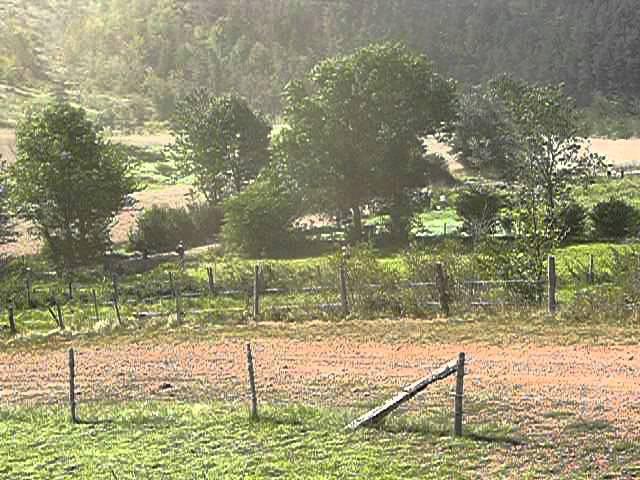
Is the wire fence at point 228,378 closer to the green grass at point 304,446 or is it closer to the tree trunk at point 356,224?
the green grass at point 304,446

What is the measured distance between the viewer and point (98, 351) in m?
22.8

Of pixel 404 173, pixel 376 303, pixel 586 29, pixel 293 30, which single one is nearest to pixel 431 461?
pixel 376 303

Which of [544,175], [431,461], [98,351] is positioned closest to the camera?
[431,461]

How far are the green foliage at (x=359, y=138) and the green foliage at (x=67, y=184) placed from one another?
31.9 ft

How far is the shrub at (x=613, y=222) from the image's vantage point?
135 ft

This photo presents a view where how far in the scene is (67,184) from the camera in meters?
43.6

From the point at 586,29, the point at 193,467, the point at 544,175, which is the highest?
the point at 586,29

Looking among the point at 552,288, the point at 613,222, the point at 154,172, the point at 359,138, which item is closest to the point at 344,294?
the point at 552,288

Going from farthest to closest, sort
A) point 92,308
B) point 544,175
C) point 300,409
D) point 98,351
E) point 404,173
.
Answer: point 404,173 → point 544,175 → point 92,308 → point 98,351 → point 300,409

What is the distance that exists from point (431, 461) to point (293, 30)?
16463 centimetres

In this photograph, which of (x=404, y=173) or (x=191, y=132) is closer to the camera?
(x=404, y=173)

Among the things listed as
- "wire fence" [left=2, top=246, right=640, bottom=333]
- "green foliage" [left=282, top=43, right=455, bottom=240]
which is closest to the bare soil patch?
"green foliage" [left=282, top=43, right=455, bottom=240]

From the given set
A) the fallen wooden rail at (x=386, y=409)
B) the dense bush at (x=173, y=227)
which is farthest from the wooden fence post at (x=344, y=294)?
the dense bush at (x=173, y=227)

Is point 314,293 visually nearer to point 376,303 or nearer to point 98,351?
point 376,303
